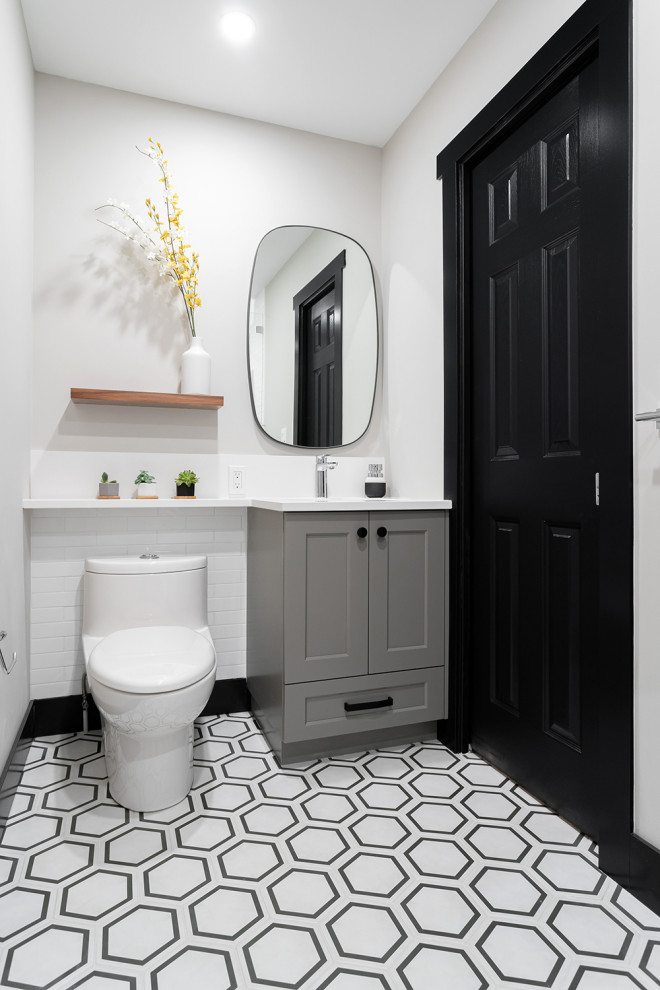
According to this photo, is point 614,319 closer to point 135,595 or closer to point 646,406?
point 646,406

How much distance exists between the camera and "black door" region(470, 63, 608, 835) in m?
1.57

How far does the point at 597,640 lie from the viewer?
1550 millimetres

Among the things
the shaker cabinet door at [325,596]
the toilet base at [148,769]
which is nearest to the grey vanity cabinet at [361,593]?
the shaker cabinet door at [325,596]

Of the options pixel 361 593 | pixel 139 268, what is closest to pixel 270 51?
pixel 139 268

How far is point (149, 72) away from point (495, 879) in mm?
2935

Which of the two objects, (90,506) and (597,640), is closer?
(597,640)

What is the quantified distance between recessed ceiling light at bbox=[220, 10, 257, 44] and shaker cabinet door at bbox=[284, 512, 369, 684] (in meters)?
1.72

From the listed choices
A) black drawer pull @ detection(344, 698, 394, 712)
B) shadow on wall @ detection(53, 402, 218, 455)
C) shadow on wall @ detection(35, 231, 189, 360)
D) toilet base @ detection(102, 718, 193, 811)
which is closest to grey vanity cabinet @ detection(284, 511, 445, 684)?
black drawer pull @ detection(344, 698, 394, 712)

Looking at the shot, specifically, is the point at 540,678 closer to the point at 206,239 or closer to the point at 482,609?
the point at 482,609

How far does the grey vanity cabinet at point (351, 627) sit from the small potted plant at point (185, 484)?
1.36ft

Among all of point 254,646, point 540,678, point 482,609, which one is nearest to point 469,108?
point 482,609

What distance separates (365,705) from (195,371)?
1443 mm

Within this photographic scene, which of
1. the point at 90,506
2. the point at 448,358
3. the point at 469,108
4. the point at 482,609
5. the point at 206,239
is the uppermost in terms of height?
the point at 469,108

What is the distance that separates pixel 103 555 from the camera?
2.33m
